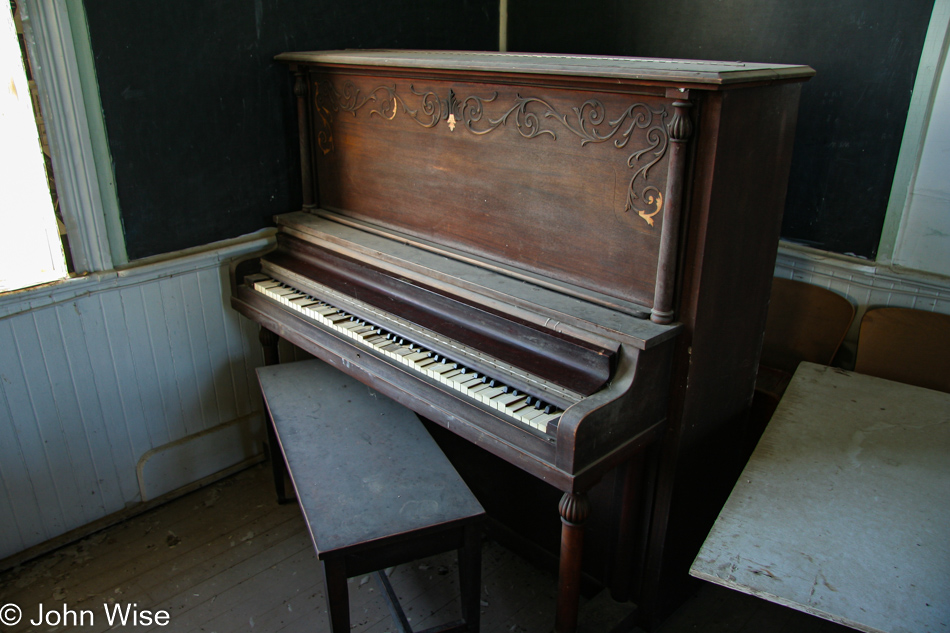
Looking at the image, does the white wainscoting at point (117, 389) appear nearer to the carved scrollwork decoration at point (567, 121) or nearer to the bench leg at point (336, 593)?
the carved scrollwork decoration at point (567, 121)

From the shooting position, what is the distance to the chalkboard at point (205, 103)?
232 cm

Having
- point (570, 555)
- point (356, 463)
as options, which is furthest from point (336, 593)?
point (570, 555)

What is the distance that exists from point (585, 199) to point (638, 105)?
291 millimetres

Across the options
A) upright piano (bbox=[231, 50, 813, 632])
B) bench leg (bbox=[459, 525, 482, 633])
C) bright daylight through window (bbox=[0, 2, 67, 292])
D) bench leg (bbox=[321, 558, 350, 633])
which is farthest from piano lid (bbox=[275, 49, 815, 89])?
bench leg (bbox=[321, 558, 350, 633])

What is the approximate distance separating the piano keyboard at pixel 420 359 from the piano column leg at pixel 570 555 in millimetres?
202

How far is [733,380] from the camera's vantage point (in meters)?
2.01

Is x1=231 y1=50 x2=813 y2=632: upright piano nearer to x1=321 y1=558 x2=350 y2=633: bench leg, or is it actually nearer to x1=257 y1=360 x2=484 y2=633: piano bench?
x1=257 y1=360 x2=484 y2=633: piano bench

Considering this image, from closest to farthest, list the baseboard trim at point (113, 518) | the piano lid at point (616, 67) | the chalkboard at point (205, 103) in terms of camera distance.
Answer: the piano lid at point (616, 67)
the chalkboard at point (205, 103)
the baseboard trim at point (113, 518)

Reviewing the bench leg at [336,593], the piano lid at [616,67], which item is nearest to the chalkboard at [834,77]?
the piano lid at [616,67]

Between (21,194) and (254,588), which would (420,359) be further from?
(21,194)

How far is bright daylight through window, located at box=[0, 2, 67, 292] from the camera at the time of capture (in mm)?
2127

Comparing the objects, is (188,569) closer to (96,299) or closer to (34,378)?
(34,378)

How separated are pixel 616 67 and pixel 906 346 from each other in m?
1.40

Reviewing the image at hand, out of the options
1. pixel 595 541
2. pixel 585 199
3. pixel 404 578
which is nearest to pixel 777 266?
pixel 585 199
